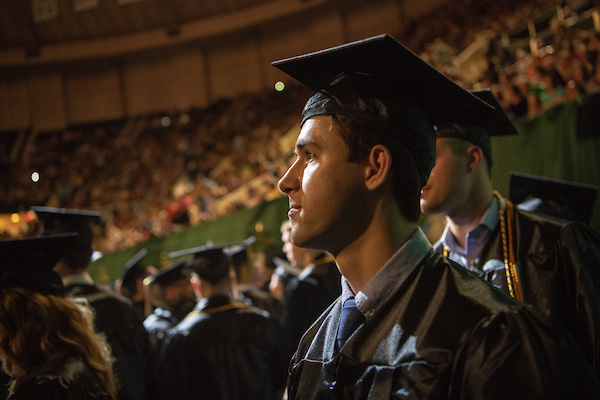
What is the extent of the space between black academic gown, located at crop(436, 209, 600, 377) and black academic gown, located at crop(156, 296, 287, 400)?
2341 millimetres

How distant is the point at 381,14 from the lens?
58.6ft

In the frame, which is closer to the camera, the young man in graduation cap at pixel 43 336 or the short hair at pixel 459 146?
the young man in graduation cap at pixel 43 336

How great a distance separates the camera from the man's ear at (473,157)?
2186mm

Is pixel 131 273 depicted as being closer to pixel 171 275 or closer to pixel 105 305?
pixel 171 275

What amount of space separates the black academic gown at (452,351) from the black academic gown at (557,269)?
0.74 m

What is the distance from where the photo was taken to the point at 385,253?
133 cm

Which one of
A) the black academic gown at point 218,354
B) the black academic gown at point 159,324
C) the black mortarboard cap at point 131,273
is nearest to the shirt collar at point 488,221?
the black academic gown at point 218,354

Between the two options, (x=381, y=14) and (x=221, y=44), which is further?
(x=221, y=44)

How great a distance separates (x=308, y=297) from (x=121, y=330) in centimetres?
144

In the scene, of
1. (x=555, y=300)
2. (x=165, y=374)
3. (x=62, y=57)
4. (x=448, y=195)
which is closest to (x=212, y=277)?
(x=165, y=374)

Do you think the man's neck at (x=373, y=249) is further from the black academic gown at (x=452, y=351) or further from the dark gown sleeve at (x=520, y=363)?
the dark gown sleeve at (x=520, y=363)

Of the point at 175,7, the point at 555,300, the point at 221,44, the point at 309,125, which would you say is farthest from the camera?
the point at 221,44

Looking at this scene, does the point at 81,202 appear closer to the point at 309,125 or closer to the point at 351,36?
the point at 351,36

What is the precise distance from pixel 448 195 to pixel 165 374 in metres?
2.78
